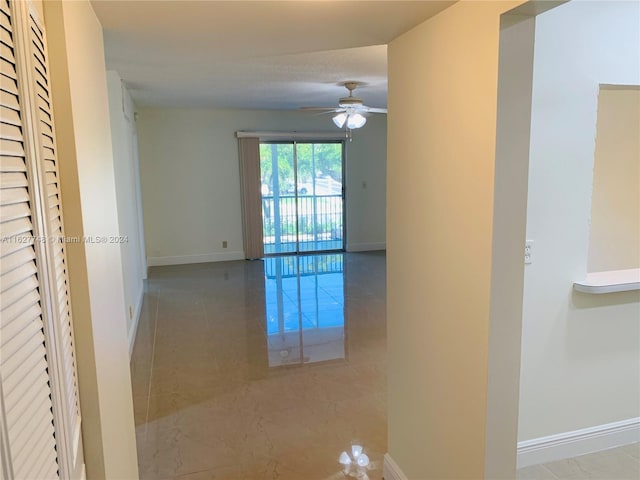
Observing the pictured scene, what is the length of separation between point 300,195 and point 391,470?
226 inches

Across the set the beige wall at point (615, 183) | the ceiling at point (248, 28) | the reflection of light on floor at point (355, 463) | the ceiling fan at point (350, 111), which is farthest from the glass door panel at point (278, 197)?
the beige wall at point (615, 183)

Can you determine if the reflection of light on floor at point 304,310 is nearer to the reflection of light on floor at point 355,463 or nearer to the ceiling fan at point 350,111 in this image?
the reflection of light on floor at point 355,463

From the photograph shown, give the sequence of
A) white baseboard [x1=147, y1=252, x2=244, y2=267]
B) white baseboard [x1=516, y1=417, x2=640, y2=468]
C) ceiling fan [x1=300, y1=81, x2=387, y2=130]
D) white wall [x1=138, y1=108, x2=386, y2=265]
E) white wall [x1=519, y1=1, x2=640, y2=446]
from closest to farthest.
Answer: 1. white wall [x1=519, y1=1, x2=640, y2=446]
2. white baseboard [x1=516, y1=417, x2=640, y2=468]
3. ceiling fan [x1=300, y1=81, x2=387, y2=130]
4. white wall [x1=138, y1=108, x2=386, y2=265]
5. white baseboard [x1=147, y1=252, x2=244, y2=267]

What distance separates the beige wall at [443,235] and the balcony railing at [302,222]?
5539 millimetres

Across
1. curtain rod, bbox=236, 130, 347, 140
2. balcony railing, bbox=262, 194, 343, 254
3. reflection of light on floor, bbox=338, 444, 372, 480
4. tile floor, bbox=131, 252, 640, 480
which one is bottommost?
reflection of light on floor, bbox=338, 444, 372, 480

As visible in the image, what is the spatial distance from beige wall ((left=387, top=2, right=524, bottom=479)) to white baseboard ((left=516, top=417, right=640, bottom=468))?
726 millimetres

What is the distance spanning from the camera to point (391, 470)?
2193 millimetres

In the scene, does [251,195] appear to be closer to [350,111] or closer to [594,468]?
[350,111]

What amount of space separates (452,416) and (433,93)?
1.21 meters

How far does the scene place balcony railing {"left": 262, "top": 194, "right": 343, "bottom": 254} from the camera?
7527 mm

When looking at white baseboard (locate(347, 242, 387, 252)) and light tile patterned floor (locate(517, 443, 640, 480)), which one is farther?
white baseboard (locate(347, 242, 387, 252))

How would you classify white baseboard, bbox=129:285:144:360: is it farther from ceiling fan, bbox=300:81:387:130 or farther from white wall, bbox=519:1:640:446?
white wall, bbox=519:1:640:446

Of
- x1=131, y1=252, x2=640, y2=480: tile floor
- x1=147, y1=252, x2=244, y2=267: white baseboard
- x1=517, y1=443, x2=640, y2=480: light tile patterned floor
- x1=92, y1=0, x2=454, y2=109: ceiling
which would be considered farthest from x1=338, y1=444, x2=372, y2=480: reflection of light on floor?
x1=147, y1=252, x2=244, y2=267: white baseboard

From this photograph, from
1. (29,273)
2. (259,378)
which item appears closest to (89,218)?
(29,273)
